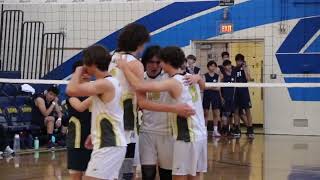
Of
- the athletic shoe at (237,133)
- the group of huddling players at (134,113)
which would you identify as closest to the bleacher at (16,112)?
the athletic shoe at (237,133)

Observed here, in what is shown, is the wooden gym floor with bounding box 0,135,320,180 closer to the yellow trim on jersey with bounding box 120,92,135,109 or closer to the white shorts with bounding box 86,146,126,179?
the yellow trim on jersey with bounding box 120,92,135,109

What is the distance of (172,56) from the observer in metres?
5.51

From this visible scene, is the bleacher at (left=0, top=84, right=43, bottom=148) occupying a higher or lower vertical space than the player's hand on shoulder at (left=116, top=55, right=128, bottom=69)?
lower

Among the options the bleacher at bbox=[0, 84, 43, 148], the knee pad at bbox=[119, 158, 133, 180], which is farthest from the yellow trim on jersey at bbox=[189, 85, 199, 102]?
the bleacher at bbox=[0, 84, 43, 148]

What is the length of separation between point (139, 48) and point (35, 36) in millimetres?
12237

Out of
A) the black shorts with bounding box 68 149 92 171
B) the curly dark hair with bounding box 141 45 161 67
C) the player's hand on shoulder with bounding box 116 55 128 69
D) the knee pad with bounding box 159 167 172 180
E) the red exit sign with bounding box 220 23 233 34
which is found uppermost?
the red exit sign with bounding box 220 23 233 34

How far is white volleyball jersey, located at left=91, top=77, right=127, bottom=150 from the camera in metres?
4.91

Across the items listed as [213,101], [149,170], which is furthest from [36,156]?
[149,170]

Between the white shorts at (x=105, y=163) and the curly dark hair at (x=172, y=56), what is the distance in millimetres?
984

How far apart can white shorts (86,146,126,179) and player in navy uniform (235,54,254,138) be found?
34.4ft

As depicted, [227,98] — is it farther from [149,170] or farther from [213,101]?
[149,170]

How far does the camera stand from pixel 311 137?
15.4 meters

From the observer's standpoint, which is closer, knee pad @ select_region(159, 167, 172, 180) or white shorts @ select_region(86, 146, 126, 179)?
white shorts @ select_region(86, 146, 126, 179)

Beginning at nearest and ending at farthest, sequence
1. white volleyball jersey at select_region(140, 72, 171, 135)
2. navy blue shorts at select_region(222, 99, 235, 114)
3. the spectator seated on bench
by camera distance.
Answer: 1. white volleyball jersey at select_region(140, 72, 171, 135)
2. the spectator seated on bench
3. navy blue shorts at select_region(222, 99, 235, 114)
